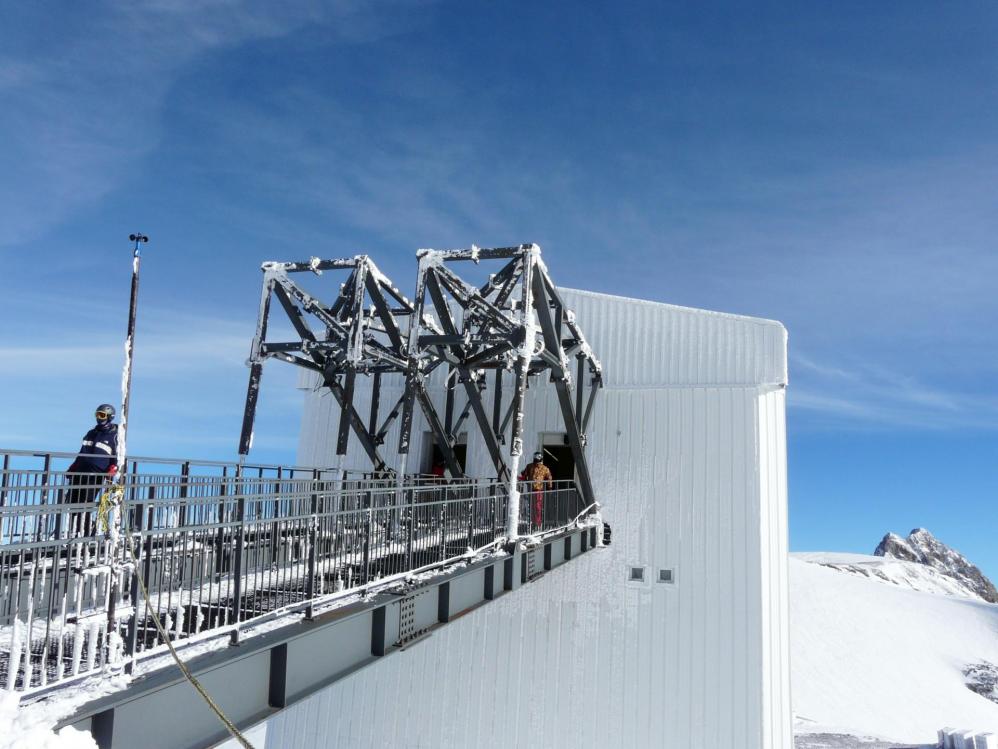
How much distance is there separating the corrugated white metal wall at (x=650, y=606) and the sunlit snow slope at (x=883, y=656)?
47.1 feet

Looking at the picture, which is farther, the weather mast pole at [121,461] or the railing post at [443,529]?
the railing post at [443,529]

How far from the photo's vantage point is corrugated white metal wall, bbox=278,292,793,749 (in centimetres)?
2133

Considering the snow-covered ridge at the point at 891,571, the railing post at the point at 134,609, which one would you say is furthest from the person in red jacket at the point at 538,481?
the snow-covered ridge at the point at 891,571

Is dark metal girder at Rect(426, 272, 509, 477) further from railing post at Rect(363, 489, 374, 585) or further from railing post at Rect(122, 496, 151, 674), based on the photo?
railing post at Rect(122, 496, 151, 674)

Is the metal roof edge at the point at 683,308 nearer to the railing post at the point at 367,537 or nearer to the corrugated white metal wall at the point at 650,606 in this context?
the corrugated white metal wall at the point at 650,606

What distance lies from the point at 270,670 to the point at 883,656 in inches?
1748

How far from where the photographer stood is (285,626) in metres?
8.73

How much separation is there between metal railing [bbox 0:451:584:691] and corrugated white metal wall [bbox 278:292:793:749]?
29.1 ft

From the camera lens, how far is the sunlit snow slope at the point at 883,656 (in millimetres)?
35219

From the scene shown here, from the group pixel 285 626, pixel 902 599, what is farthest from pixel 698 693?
pixel 902 599

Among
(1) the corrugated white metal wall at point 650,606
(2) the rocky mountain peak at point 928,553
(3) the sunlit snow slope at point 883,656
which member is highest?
(1) the corrugated white metal wall at point 650,606

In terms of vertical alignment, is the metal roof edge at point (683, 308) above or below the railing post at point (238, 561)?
above

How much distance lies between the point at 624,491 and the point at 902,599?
41.1 metres

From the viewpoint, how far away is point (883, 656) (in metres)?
43.2
